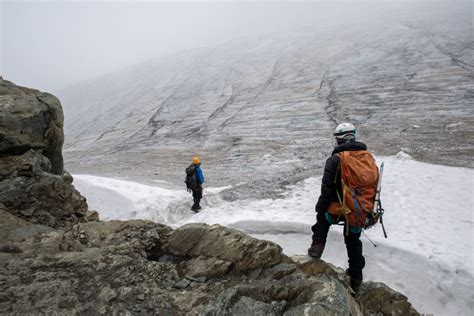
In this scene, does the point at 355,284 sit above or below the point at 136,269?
below

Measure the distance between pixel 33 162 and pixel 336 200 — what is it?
16.0ft

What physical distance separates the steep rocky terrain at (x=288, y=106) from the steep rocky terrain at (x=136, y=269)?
6251 millimetres

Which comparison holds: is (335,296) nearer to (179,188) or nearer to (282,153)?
(179,188)

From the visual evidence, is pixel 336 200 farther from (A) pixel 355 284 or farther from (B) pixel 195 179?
(B) pixel 195 179

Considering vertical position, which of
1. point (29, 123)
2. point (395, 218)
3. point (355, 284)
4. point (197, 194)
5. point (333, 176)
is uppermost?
point (29, 123)

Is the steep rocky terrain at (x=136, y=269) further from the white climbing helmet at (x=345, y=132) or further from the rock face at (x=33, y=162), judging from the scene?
the white climbing helmet at (x=345, y=132)

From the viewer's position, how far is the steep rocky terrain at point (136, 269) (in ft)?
9.72

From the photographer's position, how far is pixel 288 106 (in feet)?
73.7

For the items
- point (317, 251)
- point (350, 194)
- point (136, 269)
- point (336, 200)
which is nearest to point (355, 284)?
point (317, 251)

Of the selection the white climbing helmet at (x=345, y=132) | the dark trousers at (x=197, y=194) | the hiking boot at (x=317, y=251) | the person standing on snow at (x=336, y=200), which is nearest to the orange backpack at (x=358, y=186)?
the person standing on snow at (x=336, y=200)

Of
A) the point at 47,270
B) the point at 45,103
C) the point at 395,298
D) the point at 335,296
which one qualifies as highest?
the point at 45,103

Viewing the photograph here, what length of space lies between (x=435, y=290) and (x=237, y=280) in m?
4.35

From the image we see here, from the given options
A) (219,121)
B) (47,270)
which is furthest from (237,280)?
(219,121)

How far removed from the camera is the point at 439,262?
5.92 m
